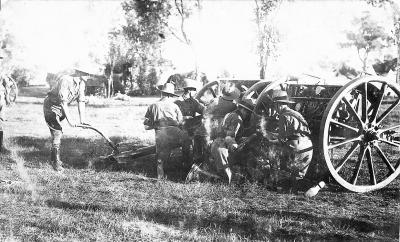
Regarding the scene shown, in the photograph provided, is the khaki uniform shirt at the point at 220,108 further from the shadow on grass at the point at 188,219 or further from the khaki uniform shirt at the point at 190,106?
the shadow on grass at the point at 188,219

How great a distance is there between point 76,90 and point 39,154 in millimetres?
1816

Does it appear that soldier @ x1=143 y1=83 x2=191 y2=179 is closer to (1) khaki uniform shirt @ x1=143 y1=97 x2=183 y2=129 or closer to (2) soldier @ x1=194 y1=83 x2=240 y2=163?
(1) khaki uniform shirt @ x1=143 y1=97 x2=183 y2=129

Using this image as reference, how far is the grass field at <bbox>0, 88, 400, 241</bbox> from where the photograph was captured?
142 inches

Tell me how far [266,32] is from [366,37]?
8.82 ft

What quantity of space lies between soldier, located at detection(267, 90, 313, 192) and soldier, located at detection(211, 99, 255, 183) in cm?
66

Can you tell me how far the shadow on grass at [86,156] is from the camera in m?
6.40

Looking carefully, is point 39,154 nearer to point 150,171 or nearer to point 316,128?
point 150,171

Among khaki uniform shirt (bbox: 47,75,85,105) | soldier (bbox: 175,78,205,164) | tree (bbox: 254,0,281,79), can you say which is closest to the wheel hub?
soldier (bbox: 175,78,205,164)

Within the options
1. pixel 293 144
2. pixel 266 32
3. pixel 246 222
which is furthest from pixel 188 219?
pixel 266 32

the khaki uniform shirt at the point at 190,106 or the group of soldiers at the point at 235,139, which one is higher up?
the khaki uniform shirt at the point at 190,106

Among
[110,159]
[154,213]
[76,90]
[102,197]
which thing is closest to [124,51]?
[76,90]

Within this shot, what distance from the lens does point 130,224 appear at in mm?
3791

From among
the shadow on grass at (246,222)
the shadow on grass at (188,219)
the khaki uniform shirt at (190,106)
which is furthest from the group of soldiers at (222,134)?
the shadow on grass at (188,219)

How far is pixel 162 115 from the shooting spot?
6.04 metres
